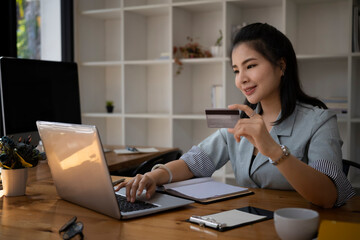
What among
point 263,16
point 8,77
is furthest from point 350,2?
point 8,77

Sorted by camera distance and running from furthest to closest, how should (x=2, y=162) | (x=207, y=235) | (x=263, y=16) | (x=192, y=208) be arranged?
(x=263, y=16), (x=2, y=162), (x=192, y=208), (x=207, y=235)

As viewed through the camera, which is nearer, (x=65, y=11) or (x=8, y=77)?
(x=8, y=77)

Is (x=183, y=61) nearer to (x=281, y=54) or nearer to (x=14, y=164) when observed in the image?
(x=281, y=54)

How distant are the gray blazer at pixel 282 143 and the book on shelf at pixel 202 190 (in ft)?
0.54

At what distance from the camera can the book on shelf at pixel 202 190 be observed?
4.68 ft

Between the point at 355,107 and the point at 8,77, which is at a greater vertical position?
the point at 8,77

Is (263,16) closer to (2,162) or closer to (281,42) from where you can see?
(281,42)

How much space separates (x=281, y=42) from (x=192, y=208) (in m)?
0.80

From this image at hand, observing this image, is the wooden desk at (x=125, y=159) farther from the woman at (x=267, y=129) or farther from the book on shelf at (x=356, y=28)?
the book on shelf at (x=356, y=28)

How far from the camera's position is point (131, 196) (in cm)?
138

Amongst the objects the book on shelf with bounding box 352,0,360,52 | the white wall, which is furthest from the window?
the book on shelf with bounding box 352,0,360,52

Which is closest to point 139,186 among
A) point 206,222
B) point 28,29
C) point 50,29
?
point 206,222

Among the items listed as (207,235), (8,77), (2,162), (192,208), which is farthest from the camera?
(8,77)

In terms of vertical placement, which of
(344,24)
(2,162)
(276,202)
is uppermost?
(344,24)
